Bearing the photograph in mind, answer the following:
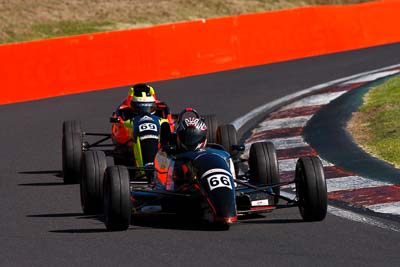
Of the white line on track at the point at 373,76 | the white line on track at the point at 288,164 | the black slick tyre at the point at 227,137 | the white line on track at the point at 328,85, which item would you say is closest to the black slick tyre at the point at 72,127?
the black slick tyre at the point at 227,137

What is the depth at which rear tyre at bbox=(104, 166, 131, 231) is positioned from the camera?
444 inches

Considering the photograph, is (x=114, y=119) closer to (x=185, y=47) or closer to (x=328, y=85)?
(x=328, y=85)

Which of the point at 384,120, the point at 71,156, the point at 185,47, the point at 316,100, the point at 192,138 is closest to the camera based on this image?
the point at 192,138

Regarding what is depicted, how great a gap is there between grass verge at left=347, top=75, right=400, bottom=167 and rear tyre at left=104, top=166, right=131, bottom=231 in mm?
4447

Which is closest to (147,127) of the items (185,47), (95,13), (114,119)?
(114,119)

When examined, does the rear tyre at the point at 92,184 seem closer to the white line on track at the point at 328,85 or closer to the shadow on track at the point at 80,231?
the shadow on track at the point at 80,231

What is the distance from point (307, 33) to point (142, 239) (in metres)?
19.6

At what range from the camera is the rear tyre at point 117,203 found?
37.0ft

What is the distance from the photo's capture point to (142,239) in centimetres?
1098

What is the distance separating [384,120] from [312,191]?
747cm

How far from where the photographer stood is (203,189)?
1138 centimetres

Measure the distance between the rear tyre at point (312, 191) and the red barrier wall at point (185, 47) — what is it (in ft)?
44.9

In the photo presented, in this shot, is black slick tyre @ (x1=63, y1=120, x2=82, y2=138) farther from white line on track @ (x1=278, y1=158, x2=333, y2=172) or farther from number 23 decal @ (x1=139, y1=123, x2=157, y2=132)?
white line on track @ (x1=278, y1=158, x2=333, y2=172)

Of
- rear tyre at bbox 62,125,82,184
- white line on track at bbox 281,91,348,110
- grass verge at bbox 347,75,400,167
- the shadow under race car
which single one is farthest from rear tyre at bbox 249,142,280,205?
white line on track at bbox 281,91,348,110
